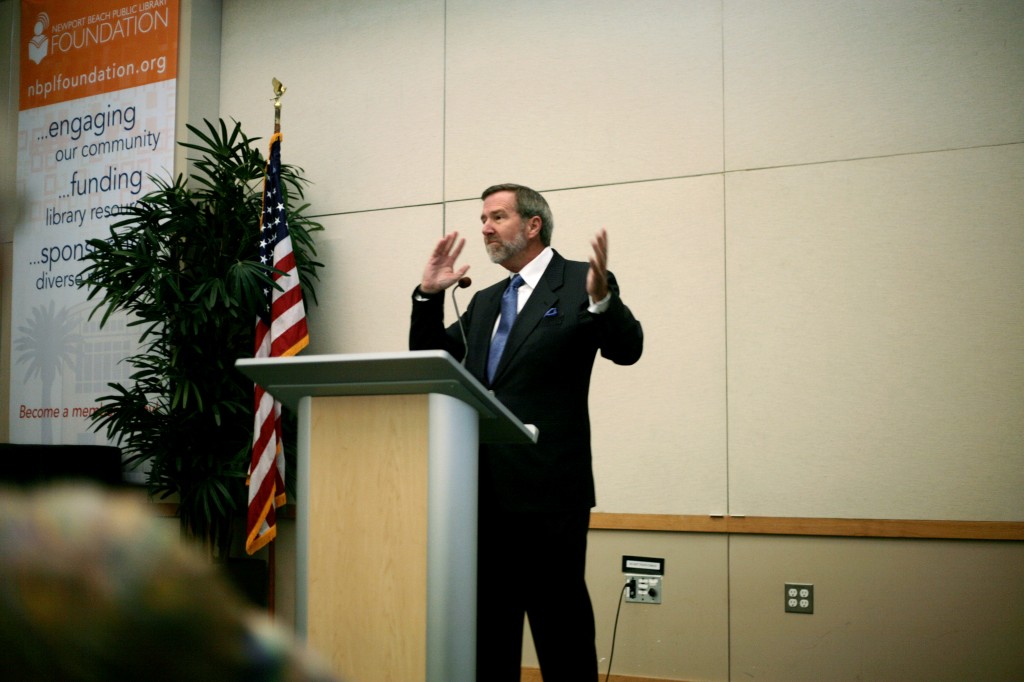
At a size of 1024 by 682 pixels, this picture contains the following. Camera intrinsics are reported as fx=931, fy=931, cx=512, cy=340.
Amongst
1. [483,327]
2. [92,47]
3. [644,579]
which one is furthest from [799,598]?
[92,47]

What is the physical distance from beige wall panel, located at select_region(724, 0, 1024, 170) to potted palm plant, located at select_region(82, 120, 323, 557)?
2265 millimetres

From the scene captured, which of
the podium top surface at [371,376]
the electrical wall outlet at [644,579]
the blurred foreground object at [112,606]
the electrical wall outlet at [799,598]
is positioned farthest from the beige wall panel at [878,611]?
the blurred foreground object at [112,606]

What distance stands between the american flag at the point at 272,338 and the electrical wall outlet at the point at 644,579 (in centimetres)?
167

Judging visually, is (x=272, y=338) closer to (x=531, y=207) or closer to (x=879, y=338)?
(x=531, y=207)

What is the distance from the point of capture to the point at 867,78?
13.1ft

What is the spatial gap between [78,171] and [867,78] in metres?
4.23

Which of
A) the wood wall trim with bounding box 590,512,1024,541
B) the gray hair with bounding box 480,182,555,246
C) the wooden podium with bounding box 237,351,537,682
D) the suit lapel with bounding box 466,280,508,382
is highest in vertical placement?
the gray hair with bounding box 480,182,555,246

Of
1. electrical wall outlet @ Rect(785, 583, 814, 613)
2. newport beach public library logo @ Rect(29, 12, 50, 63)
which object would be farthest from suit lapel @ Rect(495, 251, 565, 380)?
newport beach public library logo @ Rect(29, 12, 50, 63)

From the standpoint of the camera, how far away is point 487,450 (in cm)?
241

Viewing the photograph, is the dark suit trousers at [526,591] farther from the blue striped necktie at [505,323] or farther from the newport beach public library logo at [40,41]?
the newport beach public library logo at [40,41]

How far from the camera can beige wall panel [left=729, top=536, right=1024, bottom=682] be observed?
355cm

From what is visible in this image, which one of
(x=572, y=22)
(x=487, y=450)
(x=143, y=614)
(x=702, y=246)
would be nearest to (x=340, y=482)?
(x=487, y=450)

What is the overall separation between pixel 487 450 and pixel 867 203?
92.2 inches

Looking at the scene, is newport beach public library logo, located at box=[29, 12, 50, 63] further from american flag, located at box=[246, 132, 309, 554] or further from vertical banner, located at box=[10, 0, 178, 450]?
american flag, located at box=[246, 132, 309, 554]
